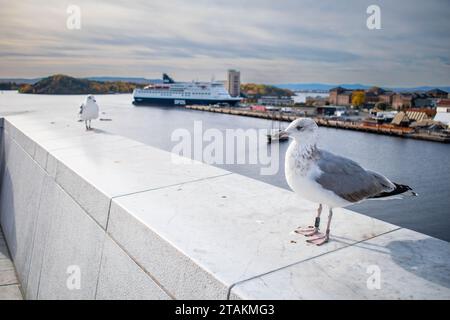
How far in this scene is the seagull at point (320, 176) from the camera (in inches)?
70.0

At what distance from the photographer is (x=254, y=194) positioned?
251cm

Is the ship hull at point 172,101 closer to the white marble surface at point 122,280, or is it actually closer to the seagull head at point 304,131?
the white marble surface at point 122,280

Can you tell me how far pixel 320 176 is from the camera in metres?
1.77

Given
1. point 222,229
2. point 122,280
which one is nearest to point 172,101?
point 122,280

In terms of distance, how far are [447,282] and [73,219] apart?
2580 mm

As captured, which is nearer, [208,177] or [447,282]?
[447,282]

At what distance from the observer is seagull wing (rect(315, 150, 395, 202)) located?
1.78 metres

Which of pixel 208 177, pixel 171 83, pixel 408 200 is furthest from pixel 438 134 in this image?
pixel 171 83

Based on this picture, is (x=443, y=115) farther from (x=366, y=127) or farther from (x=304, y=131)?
(x=304, y=131)

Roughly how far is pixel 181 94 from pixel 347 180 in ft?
143

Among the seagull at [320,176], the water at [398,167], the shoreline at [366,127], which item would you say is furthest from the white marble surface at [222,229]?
the shoreline at [366,127]

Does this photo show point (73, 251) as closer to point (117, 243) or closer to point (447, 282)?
point (117, 243)

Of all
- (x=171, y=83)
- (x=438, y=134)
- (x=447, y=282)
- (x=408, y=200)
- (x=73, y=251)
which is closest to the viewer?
(x=447, y=282)

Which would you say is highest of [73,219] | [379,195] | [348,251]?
[379,195]
